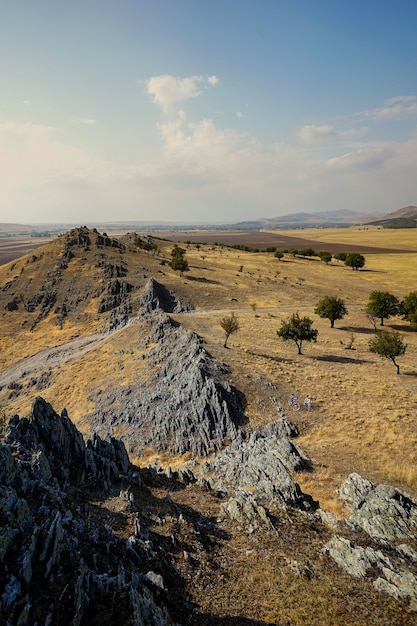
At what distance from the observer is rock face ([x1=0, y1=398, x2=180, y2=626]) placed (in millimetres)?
12508

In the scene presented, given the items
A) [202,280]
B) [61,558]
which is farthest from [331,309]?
[61,558]

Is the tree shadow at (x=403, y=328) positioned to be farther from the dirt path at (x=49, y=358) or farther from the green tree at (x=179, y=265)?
the dirt path at (x=49, y=358)

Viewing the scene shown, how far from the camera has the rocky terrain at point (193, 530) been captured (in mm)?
13898

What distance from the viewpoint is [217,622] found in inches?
597

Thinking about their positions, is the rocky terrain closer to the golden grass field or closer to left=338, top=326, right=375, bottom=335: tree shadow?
the golden grass field

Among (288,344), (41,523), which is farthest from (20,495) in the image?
(288,344)

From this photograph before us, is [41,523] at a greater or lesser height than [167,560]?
greater

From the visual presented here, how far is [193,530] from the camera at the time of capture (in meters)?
21.1

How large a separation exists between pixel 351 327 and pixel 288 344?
2248 cm

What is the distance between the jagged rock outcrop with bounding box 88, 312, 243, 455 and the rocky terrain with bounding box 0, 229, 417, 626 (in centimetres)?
26

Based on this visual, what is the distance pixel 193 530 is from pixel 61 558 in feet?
29.9

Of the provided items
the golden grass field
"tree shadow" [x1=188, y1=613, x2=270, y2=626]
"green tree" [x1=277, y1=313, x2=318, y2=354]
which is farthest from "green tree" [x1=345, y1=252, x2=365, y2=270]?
"tree shadow" [x1=188, y1=613, x2=270, y2=626]

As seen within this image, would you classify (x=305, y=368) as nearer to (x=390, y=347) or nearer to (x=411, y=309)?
(x=390, y=347)

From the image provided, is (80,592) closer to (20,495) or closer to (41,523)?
(41,523)
